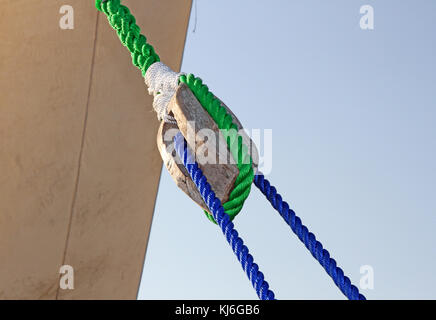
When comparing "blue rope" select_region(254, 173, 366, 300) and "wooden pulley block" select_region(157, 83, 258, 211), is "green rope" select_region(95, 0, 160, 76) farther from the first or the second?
"blue rope" select_region(254, 173, 366, 300)

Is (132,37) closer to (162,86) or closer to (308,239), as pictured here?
(162,86)

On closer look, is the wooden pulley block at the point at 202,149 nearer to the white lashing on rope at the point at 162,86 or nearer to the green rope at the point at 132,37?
the white lashing on rope at the point at 162,86

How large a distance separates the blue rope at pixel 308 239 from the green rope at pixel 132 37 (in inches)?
12.1

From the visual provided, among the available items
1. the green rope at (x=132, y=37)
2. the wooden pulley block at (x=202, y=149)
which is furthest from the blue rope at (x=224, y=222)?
the green rope at (x=132, y=37)

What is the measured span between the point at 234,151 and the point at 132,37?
0.35m

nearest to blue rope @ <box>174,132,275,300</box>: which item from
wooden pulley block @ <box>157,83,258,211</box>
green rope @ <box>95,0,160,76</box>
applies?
wooden pulley block @ <box>157,83,258,211</box>

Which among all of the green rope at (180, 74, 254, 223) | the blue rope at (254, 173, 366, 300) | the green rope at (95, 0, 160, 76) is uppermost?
the green rope at (95, 0, 160, 76)

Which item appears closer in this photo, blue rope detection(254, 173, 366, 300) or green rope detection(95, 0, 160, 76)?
blue rope detection(254, 173, 366, 300)

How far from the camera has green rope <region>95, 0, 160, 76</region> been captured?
0.83 m

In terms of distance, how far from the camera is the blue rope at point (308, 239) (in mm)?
561

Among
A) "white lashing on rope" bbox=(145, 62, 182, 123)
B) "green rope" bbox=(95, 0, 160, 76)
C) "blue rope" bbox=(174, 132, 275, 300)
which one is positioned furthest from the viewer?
"green rope" bbox=(95, 0, 160, 76)

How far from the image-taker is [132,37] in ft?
2.82

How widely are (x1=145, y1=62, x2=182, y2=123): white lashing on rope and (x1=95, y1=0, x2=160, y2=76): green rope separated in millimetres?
26
